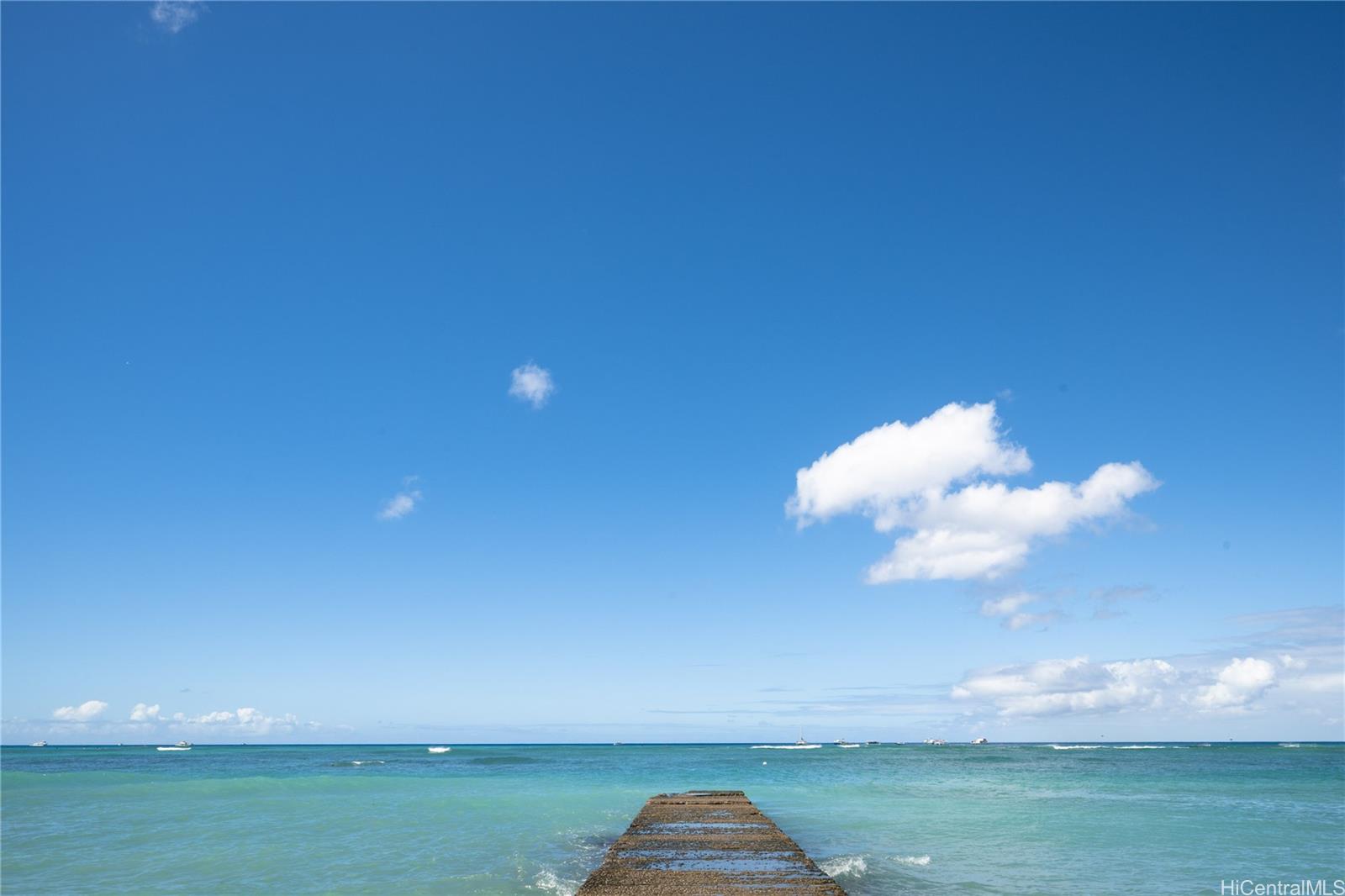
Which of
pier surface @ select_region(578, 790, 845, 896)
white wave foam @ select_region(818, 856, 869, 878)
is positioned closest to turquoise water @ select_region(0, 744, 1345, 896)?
white wave foam @ select_region(818, 856, 869, 878)

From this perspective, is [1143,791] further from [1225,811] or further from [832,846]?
[832,846]

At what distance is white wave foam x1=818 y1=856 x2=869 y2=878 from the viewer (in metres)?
18.9

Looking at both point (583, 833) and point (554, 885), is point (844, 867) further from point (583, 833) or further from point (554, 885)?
point (583, 833)

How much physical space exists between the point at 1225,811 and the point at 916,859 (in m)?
21.4

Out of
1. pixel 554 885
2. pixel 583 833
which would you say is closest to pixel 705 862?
pixel 554 885

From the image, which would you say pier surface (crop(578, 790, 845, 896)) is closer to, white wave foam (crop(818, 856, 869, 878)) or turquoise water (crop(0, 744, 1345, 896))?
white wave foam (crop(818, 856, 869, 878))

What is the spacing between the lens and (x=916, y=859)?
20766 millimetres

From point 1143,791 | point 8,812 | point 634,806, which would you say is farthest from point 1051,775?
point 8,812

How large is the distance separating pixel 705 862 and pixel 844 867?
5.50m

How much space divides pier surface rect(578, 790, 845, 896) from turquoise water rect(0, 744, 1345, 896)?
184 centimetres

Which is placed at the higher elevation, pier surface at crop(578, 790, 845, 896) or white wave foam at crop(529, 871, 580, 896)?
pier surface at crop(578, 790, 845, 896)

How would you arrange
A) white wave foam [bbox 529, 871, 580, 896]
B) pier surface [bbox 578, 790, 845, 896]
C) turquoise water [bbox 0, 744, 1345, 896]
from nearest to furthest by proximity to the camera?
pier surface [bbox 578, 790, 845, 896]
white wave foam [bbox 529, 871, 580, 896]
turquoise water [bbox 0, 744, 1345, 896]

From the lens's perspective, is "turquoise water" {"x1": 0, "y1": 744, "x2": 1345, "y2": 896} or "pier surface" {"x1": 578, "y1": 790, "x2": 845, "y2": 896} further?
"turquoise water" {"x1": 0, "y1": 744, "x2": 1345, "y2": 896}

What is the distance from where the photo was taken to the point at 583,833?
89.2 feet
